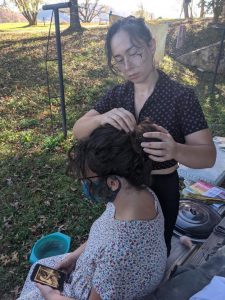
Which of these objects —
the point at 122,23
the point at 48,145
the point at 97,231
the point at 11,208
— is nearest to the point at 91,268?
the point at 97,231

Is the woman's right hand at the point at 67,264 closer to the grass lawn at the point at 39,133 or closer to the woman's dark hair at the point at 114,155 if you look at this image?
the woman's dark hair at the point at 114,155

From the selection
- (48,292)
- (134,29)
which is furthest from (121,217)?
(134,29)

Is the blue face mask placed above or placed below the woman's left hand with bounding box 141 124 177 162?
below

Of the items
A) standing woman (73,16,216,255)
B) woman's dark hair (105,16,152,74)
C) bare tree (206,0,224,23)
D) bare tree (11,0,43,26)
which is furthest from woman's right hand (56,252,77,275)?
bare tree (11,0,43,26)

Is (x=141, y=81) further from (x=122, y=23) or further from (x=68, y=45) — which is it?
(x=68, y=45)

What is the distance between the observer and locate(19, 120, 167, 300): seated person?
149 centimetres

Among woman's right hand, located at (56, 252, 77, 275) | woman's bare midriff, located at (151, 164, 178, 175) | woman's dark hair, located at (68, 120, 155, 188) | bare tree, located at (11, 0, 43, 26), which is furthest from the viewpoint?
bare tree, located at (11, 0, 43, 26)

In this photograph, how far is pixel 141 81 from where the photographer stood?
77.7 inches

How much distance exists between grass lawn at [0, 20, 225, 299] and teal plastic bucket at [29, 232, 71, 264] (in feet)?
0.92

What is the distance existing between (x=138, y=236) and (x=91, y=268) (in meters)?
0.33

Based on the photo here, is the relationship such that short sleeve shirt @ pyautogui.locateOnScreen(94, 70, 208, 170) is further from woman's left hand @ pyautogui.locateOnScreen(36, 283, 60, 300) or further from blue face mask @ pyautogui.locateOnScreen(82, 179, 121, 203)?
woman's left hand @ pyautogui.locateOnScreen(36, 283, 60, 300)

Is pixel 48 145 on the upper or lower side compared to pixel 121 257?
lower

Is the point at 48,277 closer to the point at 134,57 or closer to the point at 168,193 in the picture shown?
the point at 168,193

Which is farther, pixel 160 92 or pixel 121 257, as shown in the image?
pixel 160 92
